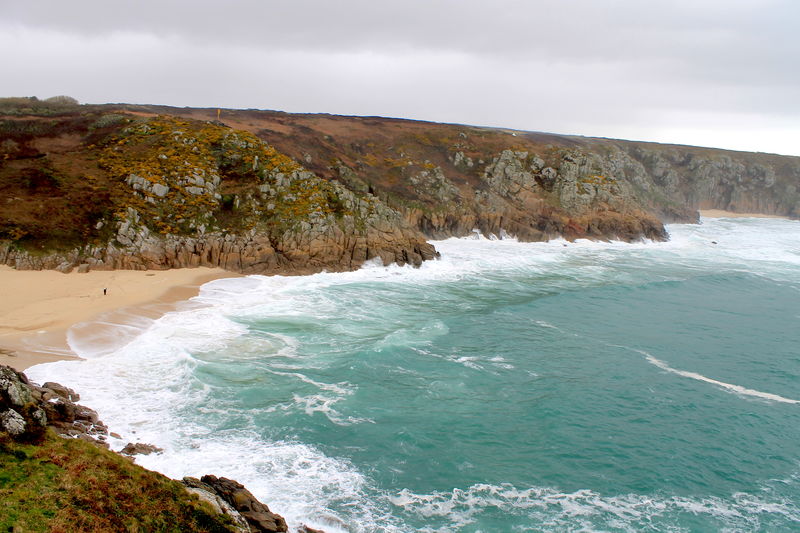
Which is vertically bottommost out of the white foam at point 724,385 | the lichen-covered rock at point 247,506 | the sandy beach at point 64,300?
the lichen-covered rock at point 247,506

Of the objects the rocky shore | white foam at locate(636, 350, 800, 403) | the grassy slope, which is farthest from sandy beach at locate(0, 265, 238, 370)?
white foam at locate(636, 350, 800, 403)

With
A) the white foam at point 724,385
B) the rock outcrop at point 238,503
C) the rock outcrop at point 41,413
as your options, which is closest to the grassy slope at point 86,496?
the rock outcrop at point 238,503

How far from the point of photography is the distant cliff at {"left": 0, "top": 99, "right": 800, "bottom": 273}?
3575 centimetres

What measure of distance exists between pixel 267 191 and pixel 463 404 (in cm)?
2826

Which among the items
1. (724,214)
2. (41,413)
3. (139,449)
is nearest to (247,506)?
(139,449)

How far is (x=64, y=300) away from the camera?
27.4 metres

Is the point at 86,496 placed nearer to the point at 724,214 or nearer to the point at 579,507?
the point at 579,507

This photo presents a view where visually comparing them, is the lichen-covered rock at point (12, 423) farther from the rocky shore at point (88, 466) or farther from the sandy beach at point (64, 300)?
the sandy beach at point (64, 300)

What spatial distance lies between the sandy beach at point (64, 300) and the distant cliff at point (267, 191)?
5.74ft

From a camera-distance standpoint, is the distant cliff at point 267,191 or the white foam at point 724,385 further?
the distant cliff at point 267,191

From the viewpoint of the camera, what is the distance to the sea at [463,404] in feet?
46.7

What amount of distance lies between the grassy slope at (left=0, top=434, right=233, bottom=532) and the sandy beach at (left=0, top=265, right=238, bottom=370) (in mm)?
9458

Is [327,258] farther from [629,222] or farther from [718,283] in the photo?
[629,222]

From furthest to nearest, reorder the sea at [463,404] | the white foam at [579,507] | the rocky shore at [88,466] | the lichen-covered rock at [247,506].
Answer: the sea at [463,404] → the white foam at [579,507] → the lichen-covered rock at [247,506] → the rocky shore at [88,466]
